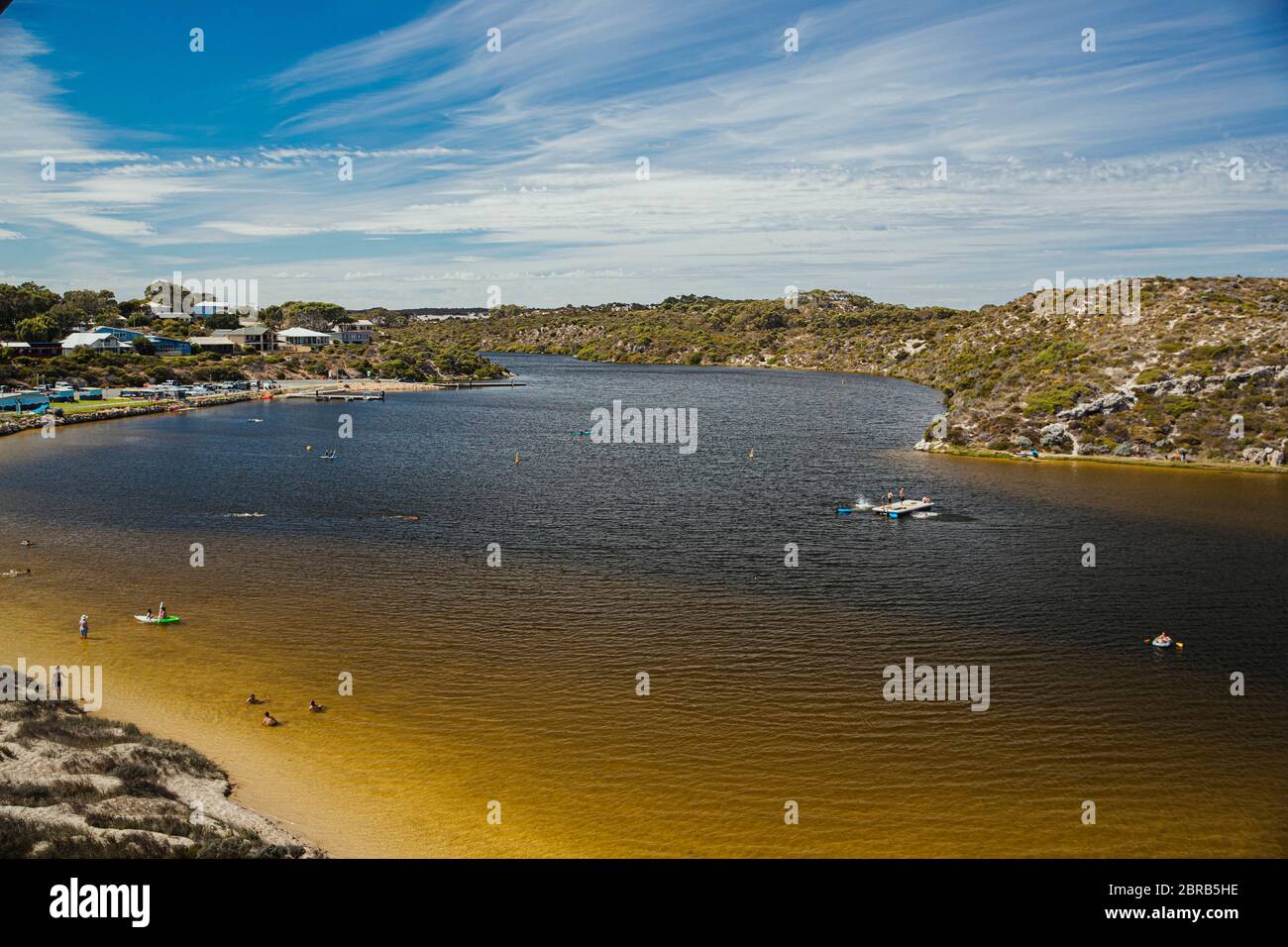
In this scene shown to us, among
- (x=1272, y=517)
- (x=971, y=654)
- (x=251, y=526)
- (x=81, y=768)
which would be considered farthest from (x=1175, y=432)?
(x=81, y=768)

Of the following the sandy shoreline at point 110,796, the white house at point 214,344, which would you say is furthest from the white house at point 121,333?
the sandy shoreline at point 110,796

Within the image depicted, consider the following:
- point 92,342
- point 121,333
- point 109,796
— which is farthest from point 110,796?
point 121,333

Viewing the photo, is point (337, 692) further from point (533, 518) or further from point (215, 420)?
point (215, 420)

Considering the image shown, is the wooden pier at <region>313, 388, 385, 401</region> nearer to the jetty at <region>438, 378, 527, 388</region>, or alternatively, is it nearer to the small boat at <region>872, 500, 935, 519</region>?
the jetty at <region>438, 378, 527, 388</region>

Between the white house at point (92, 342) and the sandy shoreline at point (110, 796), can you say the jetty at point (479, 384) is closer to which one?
the white house at point (92, 342)

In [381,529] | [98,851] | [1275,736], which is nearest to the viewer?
[98,851]

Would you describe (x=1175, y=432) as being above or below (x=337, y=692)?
above

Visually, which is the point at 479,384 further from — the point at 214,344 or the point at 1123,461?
the point at 1123,461
